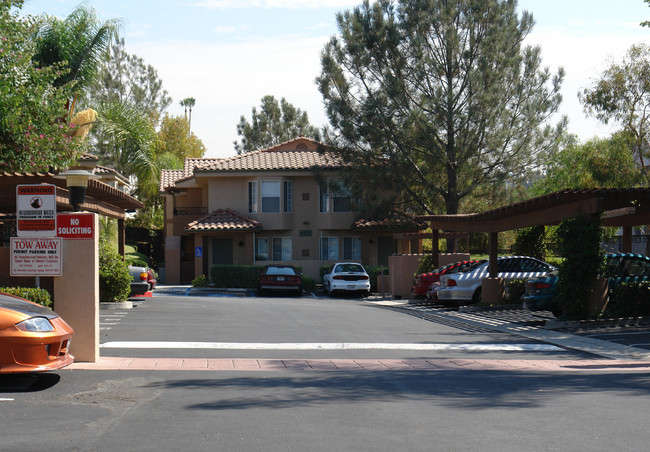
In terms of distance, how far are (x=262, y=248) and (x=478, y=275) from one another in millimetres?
19078

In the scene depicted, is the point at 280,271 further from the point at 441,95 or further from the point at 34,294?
the point at 34,294

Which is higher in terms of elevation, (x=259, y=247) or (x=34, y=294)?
(x=259, y=247)

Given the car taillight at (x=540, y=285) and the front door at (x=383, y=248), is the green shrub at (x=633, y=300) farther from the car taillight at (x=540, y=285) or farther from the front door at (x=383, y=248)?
the front door at (x=383, y=248)

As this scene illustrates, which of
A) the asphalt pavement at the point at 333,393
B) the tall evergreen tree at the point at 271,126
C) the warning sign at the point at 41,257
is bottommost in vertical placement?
the asphalt pavement at the point at 333,393

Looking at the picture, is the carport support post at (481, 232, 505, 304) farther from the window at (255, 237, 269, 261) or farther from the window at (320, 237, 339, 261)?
the window at (255, 237, 269, 261)

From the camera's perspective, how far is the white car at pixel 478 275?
2303 cm

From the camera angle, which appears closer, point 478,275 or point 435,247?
→ point 478,275

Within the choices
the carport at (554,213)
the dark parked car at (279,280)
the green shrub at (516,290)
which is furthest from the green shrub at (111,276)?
the dark parked car at (279,280)

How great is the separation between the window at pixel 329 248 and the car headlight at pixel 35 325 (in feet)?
103

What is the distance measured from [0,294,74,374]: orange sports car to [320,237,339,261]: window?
103 ft

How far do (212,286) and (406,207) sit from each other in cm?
1048

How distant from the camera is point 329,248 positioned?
4078 cm

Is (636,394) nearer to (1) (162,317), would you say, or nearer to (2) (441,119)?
(1) (162,317)

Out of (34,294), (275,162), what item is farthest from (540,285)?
(275,162)
